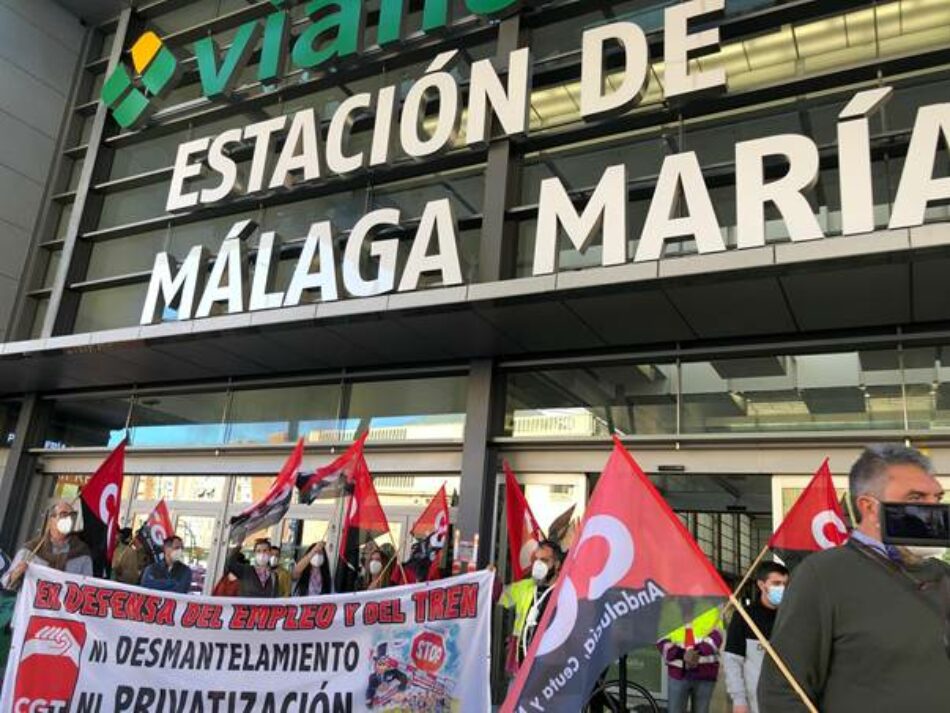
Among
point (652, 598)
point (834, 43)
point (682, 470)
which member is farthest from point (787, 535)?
point (834, 43)

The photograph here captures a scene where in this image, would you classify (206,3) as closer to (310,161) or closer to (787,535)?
(310,161)

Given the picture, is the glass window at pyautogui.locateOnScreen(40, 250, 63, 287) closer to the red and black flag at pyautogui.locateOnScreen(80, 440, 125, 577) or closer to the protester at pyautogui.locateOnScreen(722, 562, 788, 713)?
the red and black flag at pyautogui.locateOnScreen(80, 440, 125, 577)

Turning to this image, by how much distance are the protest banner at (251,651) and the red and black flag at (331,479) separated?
10.3 feet

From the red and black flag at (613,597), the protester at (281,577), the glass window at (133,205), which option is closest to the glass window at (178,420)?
the protester at (281,577)

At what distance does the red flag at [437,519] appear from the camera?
991cm

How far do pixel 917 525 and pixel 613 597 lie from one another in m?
1.51

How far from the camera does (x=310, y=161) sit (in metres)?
12.3

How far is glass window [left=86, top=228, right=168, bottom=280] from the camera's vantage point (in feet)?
49.8

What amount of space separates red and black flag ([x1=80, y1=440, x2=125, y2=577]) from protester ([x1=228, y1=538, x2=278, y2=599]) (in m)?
1.20

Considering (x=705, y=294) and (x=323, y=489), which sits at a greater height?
(x=705, y=294)

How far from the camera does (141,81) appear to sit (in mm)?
15688

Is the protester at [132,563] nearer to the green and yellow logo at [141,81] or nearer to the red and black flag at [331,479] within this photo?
the red and black flag at [331,479]

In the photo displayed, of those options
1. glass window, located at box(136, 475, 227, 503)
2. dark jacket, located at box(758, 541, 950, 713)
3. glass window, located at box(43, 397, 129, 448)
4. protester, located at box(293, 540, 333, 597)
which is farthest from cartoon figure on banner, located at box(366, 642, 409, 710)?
glass window, located at box(43, 397, 129, 448)

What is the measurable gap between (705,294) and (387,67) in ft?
24.4
